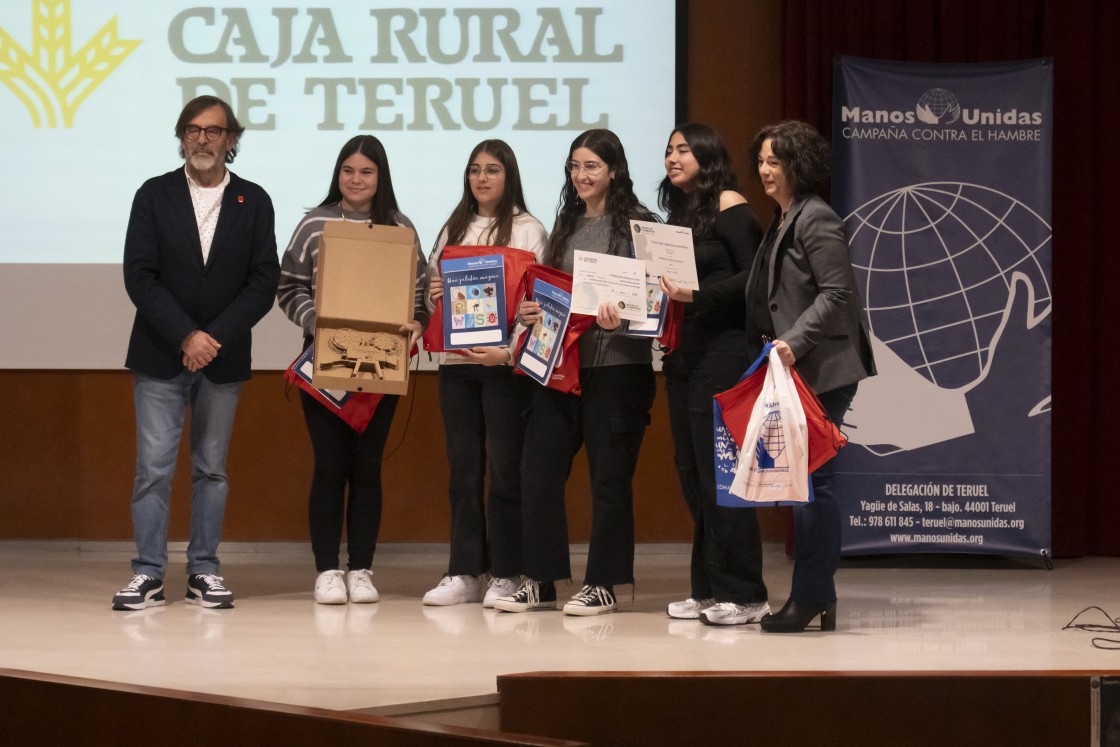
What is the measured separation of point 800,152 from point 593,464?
3.67ft

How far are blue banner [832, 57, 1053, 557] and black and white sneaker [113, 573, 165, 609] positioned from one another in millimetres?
2565

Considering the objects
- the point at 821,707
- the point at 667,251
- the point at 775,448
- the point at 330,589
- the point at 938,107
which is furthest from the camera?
the point at 938,107

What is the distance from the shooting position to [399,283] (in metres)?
4.25

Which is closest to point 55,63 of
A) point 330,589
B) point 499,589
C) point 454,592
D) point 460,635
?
point 330,589

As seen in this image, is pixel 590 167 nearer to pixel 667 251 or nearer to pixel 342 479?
pixel 667 251

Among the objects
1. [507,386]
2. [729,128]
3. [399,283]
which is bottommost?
[507,386]

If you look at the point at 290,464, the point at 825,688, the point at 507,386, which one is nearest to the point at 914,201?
the point at 507,386

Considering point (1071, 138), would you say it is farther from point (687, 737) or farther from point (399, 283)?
point (687, 737)

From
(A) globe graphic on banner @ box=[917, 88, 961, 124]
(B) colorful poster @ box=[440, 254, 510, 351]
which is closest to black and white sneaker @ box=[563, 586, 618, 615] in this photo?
(B) colorful poster @ box=[440, 254, 510, 351]

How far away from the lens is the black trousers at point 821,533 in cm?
379

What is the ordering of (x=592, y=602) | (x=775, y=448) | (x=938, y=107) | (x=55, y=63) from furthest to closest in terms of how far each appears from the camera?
(x=55, y=63) < (x=938, y=107) < (x=592, y=602) < (x=775, y=448)

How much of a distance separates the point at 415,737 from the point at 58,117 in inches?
168

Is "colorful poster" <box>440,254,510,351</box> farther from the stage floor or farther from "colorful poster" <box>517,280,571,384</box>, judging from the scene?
the stage floor

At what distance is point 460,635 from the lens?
3770 millimetres
